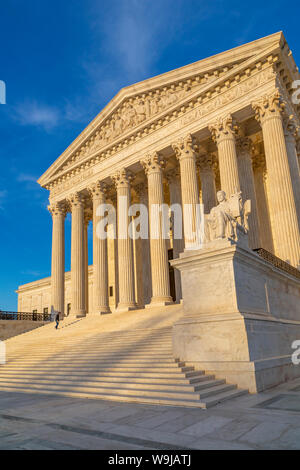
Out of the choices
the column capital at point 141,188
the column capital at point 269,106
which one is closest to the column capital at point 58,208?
the column capital at point 141,188

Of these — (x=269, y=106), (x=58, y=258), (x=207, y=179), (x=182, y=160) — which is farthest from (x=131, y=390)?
(x=58, y=258)

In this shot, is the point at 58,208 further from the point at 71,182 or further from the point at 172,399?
the point at 172,399

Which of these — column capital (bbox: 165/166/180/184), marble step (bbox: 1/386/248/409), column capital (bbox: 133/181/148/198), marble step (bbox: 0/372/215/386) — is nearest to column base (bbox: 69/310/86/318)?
column capital (bbox: 133/181/148/198)

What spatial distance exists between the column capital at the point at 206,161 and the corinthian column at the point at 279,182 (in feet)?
22.3

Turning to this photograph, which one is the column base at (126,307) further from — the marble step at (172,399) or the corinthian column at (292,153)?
the marble step at (172,399)

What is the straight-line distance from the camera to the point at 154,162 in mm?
28656

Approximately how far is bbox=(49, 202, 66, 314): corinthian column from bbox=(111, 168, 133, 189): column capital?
30.0 ft

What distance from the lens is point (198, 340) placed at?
12.2m

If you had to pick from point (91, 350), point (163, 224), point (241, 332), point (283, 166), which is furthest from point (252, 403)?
point (163, 224)

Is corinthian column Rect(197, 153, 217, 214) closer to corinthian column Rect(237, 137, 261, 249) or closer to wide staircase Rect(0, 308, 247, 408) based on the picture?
corinthian column Rect(237, 137, 261, 249)

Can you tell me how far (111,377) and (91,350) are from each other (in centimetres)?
545

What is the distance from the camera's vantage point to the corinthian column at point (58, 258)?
3478 cm

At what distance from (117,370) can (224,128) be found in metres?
17.7

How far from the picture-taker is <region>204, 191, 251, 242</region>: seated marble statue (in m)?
13.0
